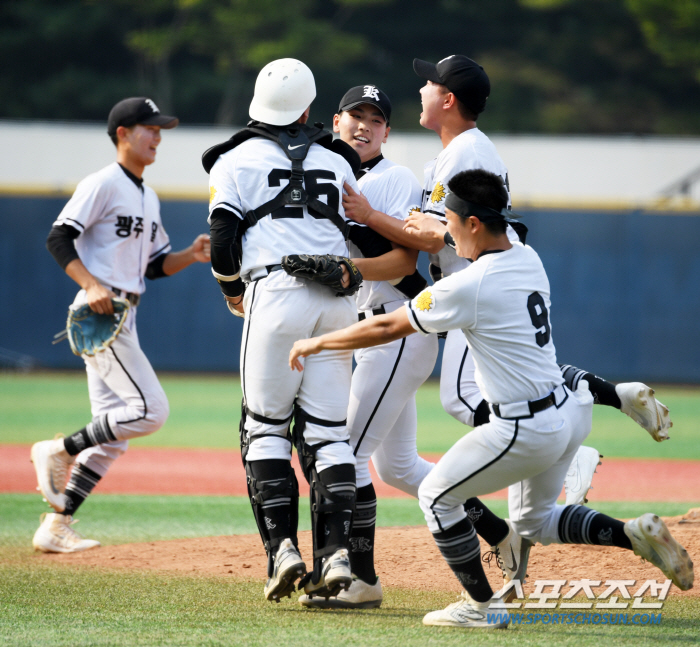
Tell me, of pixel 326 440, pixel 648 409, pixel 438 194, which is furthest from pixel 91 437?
pixel 648 409

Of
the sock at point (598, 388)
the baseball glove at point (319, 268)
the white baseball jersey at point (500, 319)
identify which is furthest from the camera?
the sock at point (598, 388)

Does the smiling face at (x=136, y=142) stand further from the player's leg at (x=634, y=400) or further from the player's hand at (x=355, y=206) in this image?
the player's leg at (x=634, y=400)

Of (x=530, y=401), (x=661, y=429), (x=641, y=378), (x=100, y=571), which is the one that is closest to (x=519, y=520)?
(x=530, y=401)

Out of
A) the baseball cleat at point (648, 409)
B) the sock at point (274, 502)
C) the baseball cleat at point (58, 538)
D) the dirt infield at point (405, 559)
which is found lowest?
the dirt infield at point (405, 559)

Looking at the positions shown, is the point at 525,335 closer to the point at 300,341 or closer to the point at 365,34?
the point at 300,341

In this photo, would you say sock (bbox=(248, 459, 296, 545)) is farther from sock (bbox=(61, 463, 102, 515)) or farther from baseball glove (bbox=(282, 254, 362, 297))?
sock (bbox=(61, 463, 102, 515))

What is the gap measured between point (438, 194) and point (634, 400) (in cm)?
133

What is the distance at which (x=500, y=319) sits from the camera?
11.5 feet

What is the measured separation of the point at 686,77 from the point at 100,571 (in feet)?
105

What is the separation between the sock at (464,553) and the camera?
141 inches

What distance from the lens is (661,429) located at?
4414 mm

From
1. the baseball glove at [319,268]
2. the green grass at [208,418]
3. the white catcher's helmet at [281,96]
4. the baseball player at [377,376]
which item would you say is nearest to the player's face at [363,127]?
the baseball player at [377,376]

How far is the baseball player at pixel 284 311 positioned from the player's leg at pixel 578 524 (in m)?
0.71

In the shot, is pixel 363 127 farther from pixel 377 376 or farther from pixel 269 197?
pixel 377 376
